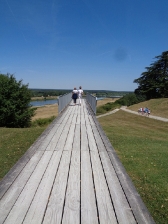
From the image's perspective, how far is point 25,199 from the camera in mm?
2557

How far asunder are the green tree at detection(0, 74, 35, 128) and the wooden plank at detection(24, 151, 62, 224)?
19942mm

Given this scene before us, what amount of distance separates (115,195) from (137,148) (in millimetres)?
5112

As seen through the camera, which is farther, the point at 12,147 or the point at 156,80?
the point at 156,80

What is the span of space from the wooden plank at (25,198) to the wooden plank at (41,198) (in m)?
0.07

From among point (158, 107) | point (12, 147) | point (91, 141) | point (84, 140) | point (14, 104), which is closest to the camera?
point (91, 141)

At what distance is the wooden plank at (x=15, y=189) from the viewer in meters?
2.33

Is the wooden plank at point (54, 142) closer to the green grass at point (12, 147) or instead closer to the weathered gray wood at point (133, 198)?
the green grass at point (12, 147)

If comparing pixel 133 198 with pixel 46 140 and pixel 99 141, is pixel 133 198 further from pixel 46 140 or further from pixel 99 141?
→ pixel 46 140

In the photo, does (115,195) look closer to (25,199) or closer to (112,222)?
(112,222)

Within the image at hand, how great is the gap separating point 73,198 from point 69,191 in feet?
0.66

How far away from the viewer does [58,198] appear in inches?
103

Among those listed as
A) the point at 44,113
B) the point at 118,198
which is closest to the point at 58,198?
the point at 118,198

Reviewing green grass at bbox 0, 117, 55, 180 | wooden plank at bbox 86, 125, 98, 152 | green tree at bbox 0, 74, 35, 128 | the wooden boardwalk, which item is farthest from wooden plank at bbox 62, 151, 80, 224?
green tree at bbox 0, 74, 35, 128

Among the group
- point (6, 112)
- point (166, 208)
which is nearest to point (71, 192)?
point (166, 208)
